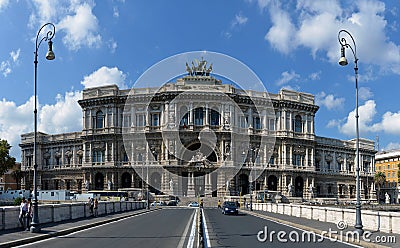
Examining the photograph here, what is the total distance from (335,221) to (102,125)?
69.0 meters

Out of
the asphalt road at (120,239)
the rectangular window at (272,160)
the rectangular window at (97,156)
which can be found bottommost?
the asphalt road at (120,239)

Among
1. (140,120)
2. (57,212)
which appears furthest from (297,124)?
(57,212)

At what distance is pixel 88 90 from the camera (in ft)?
322

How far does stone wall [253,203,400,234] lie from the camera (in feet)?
79.1

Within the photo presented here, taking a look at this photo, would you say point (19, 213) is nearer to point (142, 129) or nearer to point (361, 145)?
point (142, 129)

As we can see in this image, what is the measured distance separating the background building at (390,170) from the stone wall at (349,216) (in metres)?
85.0

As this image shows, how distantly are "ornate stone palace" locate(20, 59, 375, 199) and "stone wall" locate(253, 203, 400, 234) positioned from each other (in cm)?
3886

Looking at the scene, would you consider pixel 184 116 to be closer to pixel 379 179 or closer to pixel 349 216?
pixel 379 179

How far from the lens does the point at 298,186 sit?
98.4 m

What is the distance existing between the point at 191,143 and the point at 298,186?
80.5 feet

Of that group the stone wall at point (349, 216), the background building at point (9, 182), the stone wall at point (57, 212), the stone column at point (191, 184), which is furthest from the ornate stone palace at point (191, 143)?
the stone wall at point (349, 216)

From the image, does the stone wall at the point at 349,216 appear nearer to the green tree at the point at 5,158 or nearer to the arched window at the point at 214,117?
the arched window at the point at 214,117

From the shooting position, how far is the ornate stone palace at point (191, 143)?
88188 mm

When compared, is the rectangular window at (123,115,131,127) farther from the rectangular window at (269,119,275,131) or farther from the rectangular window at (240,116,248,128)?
the rectangular window at (269,119,275,131)
